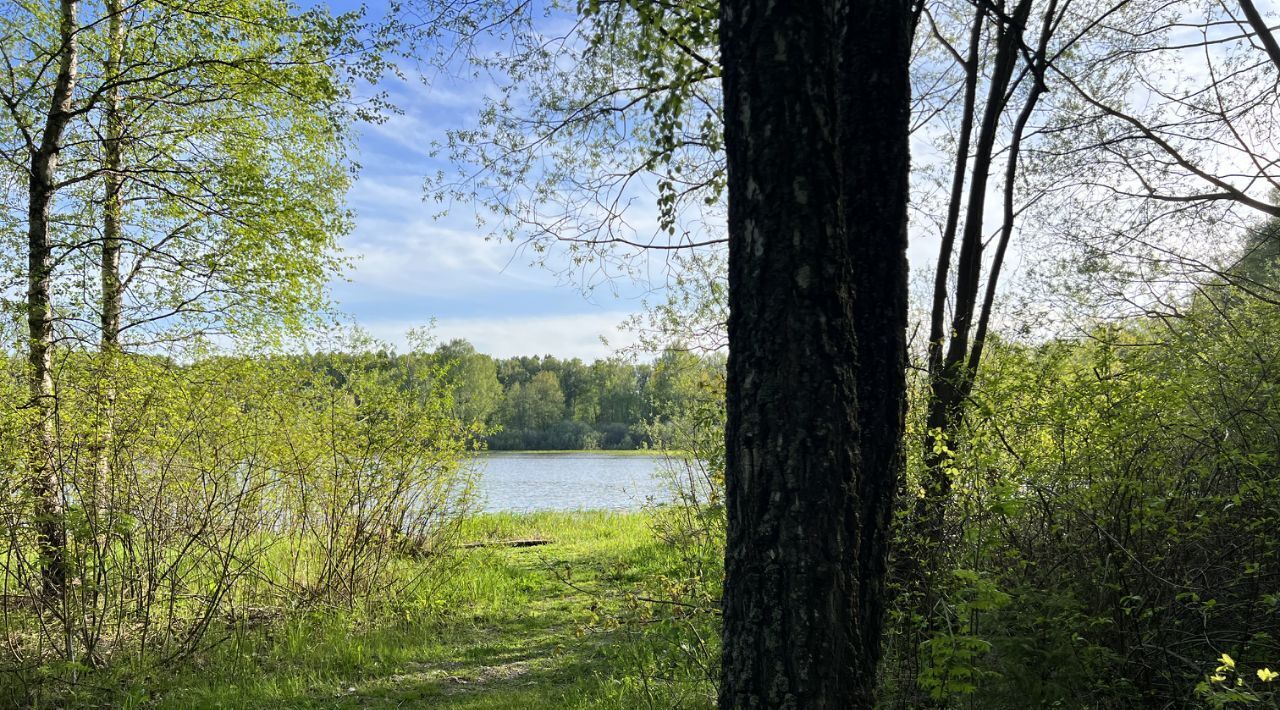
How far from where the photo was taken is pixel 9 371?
A: 532 cm

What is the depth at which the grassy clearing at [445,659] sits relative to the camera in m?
4.66

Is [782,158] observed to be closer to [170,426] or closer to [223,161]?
[170,426]

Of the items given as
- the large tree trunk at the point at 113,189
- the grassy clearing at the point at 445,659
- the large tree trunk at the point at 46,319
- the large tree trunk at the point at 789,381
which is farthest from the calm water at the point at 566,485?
the large tree trunk at the point at 789,381

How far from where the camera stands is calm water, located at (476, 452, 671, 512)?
11000mm

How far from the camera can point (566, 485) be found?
20.1m

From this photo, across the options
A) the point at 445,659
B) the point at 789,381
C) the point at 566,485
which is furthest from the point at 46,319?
the point at 566,485

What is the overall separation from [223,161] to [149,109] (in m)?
0.91

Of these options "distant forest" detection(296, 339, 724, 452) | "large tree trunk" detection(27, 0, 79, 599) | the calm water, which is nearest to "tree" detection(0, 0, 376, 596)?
"large tree trunk" detection(27, 0, 79, 599)

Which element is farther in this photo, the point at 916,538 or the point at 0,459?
the point at 0,459

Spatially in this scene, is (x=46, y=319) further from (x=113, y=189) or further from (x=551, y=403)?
(x=551, y=403)

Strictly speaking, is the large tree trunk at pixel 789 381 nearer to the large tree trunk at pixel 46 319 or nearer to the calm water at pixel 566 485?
the large tree trunk at pixel 46 319

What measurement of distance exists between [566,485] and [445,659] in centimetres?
1452

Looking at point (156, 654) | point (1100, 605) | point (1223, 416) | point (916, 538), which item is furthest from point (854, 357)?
point (156, 654)

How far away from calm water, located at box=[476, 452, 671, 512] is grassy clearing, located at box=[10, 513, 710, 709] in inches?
53.2
